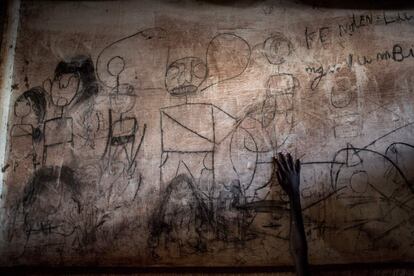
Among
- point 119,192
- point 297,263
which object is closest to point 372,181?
point 297,263

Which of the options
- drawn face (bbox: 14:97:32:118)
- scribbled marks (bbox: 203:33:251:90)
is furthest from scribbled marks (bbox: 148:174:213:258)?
drawn face (bbox: 14:97:32:118)

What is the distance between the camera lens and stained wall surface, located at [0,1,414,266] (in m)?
3.14

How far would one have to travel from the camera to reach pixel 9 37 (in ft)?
12.1

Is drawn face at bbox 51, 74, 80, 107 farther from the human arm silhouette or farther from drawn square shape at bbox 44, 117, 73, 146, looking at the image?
the human arm silhouette

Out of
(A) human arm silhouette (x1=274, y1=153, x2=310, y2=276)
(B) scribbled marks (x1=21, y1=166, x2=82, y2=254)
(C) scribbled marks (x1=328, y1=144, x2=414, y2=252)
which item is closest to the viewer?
(A) human arm silhouette (x1=274, y1=153, x2=310, y2=276)

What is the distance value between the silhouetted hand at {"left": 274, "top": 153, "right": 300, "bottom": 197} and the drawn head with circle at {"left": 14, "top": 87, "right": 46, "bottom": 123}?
2173 millimetres

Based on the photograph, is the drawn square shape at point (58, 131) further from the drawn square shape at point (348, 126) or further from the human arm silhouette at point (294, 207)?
the drawn square shape at point (348, 126)

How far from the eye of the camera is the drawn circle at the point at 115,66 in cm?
354

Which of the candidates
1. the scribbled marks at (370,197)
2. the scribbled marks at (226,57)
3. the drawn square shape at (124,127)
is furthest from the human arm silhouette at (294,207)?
the drawn square shape at (124,127)

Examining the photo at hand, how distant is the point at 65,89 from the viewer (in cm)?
355

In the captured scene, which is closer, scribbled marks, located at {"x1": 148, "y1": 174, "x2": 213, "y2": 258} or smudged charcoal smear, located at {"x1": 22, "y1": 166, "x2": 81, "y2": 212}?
scribbled marks, located at {"x1": 148, "y1": 174, "x2": 213, "y2": 258}

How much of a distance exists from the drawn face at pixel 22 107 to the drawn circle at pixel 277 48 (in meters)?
2.24

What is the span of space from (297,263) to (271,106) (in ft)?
4.28

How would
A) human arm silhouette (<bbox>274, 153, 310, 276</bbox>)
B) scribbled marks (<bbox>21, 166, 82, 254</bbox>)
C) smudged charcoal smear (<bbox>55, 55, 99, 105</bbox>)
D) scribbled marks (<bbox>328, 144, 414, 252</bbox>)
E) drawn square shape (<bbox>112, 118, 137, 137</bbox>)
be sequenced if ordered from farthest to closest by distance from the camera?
smudged charcoal smear (<bbox>55, 55, 99, 105</bbox>) → drawn square shape (<bbox>112, 118, 137, 137</bbox>) → scribbled marks (<bbox>21, 166, 82, 254</bbox>) → scribbled marks (<bbox>328, 144, 414, 252</bbox>) → human arm silhouette (<bbox>274, 153, 310, 276</bbox>)
